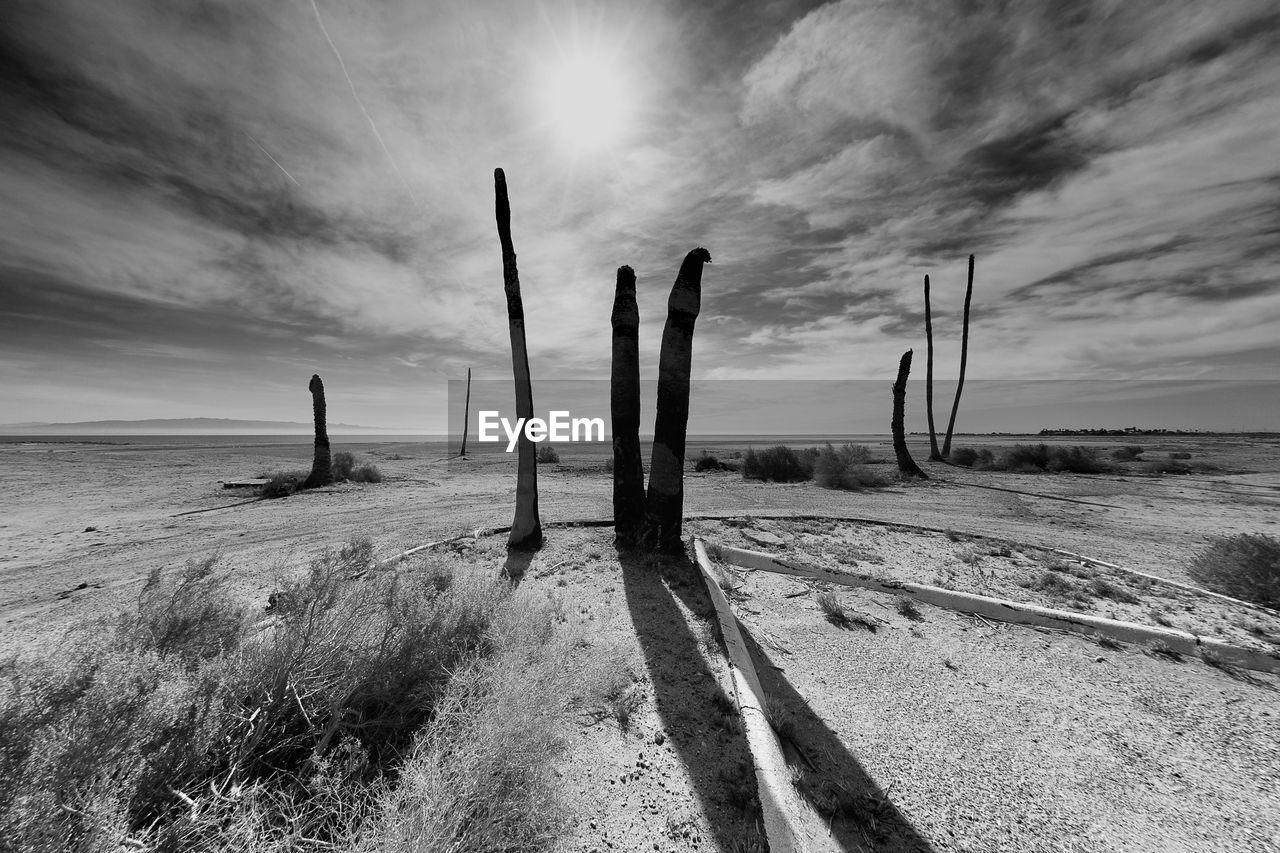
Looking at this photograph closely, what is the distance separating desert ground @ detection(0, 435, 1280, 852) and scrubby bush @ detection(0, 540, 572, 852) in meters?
0.64

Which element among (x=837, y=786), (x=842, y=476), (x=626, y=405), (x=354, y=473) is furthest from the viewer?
(x=354, y=473)

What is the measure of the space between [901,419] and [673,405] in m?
15.7

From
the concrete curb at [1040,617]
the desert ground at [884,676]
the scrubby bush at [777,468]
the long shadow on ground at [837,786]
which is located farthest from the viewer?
the scrubby bush at [777,468]

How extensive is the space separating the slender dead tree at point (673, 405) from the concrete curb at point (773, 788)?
3.86 m

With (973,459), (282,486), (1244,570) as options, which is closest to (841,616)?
(1244,570)

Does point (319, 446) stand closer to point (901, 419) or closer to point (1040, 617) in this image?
point (1040, 617)

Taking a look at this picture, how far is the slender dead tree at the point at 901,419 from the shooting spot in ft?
61.1

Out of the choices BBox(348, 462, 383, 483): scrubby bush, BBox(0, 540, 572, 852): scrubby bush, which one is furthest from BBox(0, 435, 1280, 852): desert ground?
BBox(348, 462, 383, 483): scrubby bush

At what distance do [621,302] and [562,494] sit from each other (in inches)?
338

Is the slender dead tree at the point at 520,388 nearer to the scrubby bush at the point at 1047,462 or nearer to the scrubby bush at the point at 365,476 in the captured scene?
the scrubby bush at the point at 365,476

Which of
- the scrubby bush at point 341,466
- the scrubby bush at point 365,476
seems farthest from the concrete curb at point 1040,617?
the scrubby bush at point 341,466

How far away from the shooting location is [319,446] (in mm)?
17500

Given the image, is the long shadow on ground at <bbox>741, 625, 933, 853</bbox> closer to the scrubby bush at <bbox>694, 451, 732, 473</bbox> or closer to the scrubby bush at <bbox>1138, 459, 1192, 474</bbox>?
the scrubby bush at <bbox>694, 451, 732, 473</bbox>

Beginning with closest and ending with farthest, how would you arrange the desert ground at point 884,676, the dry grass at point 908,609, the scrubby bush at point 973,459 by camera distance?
the desert ground at point 884,676 < the dry grass at point 908,609 < the scrubby bush at point 973,459
